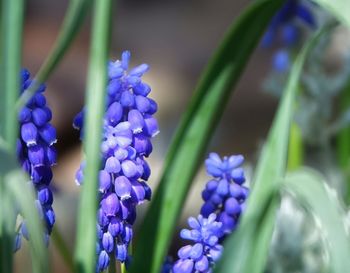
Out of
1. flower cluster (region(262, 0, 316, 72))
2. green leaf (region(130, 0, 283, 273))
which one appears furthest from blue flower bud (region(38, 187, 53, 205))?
flower cluster (region(262, 0, 316, 72))

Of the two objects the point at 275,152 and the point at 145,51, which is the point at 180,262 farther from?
the point at 145,51

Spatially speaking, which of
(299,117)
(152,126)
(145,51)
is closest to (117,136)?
(152,126)

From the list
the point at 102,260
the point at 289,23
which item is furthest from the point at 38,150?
the point at 289,23

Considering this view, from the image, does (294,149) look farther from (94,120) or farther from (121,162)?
(94,120)

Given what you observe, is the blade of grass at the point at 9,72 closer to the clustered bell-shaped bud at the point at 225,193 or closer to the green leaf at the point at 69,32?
the green leaf at the point at 69,32

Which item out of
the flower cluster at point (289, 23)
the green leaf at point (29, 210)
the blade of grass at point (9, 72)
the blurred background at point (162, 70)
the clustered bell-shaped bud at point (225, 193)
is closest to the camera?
the green leaf at point (29, 210)

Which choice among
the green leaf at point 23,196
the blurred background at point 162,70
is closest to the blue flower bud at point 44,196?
the green leaf at point 23,196

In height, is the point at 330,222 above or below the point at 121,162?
below
